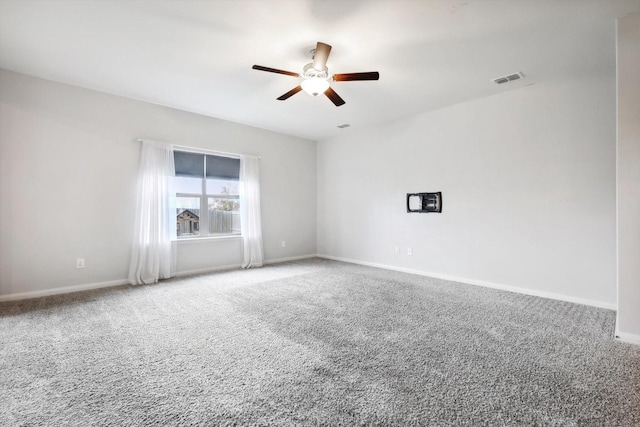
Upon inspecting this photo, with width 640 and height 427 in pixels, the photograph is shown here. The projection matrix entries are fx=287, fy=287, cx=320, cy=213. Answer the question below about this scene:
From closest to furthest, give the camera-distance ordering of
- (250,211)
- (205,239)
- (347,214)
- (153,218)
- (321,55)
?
(321,55), (153,218), (205,239), (250,211), (347,214)

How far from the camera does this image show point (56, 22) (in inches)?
98.7

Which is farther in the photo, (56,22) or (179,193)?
(179,193)

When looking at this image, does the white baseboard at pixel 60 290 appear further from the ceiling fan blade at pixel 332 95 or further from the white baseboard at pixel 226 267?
the ceiling fan blade at pixel 332 95

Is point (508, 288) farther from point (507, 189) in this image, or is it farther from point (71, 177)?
point (71, 177)

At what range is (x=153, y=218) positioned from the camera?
434 cm

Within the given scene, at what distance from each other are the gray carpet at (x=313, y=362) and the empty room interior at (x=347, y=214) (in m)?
0.02

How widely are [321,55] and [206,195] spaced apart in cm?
334

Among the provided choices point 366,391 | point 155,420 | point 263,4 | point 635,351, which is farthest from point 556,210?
point 155,420

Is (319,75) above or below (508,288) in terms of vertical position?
above

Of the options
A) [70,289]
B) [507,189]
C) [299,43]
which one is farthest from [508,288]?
[70,289]

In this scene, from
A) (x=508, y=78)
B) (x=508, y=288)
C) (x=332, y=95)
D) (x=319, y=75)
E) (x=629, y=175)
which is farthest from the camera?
(x=508, y=288)

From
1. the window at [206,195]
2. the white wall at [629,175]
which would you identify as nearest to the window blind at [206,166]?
the window at [206,195]

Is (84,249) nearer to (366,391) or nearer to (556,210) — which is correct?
(366,391)

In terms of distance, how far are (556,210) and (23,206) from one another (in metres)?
6.49
